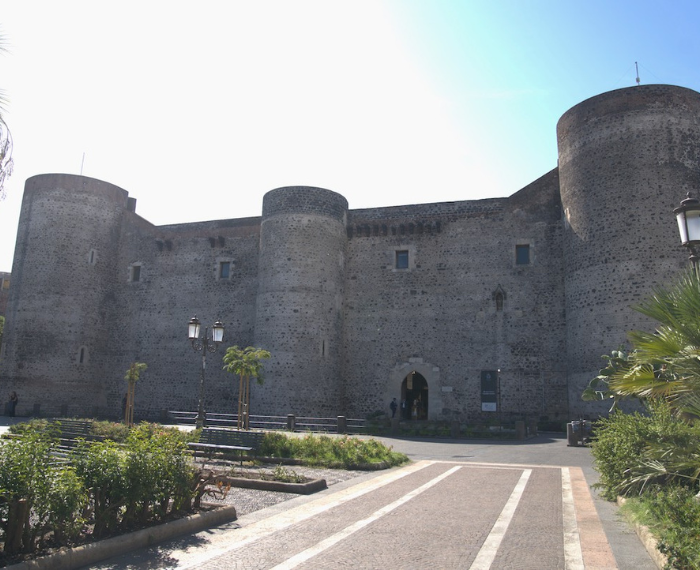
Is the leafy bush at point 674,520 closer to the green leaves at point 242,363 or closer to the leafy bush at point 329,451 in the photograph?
the leafy bush at point 329,451

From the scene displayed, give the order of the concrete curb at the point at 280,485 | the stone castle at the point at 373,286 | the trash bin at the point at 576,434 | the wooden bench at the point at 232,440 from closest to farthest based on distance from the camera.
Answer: the concrete curb at the point at 280,485 < the wooden bench at the point at 232,440 < the trash bin at the point at 576,434 < the stone castle at the point at 373,286

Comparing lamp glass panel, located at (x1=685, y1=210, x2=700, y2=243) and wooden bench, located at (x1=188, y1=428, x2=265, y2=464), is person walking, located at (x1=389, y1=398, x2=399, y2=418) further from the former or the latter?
lamp glass panel, located at (x1=685, y1=210, x2=700, y2=243)

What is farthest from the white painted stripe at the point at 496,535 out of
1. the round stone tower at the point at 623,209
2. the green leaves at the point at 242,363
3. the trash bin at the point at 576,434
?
the round stone tower at the point at 623,209

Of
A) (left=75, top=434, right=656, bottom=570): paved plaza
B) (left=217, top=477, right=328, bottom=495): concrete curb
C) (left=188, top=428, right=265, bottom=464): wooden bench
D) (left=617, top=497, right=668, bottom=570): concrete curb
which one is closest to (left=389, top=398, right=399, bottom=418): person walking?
(left=188, top=428, right=265, bottom=464): wooden bench

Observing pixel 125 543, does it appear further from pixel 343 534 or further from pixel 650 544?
pixel 650 544

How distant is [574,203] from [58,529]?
22119mm

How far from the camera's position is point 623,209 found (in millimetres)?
21500

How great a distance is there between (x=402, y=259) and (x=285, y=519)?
21241 mm

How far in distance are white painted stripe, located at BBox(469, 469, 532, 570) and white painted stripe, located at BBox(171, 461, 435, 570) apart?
2253 millimetres

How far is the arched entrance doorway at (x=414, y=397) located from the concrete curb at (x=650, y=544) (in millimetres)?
19793

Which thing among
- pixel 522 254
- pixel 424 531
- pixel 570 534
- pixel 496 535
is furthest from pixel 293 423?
pixel 570 534

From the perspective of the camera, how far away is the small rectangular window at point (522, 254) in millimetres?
25756

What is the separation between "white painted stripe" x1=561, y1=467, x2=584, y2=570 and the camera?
5.63 meters

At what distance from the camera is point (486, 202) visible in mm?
26812
